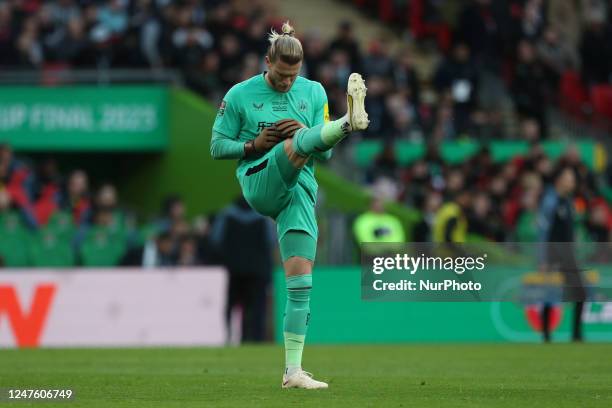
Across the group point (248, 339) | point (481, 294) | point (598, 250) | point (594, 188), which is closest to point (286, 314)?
point (481, 294)

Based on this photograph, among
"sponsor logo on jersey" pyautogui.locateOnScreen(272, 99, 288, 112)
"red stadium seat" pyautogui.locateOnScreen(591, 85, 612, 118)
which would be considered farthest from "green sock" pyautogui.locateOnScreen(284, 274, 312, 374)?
"red stadium seat" pyautogui.locateOnScreen(591, 85, 612, 118)

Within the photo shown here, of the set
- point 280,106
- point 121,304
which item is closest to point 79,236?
point 121,304

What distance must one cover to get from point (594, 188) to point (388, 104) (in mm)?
3740

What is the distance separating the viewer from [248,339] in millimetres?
19812

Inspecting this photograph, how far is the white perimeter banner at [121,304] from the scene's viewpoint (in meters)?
19.5

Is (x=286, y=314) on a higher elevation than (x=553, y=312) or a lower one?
higher

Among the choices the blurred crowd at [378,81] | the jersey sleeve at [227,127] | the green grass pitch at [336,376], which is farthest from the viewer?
the blurred crowd at [378,81]

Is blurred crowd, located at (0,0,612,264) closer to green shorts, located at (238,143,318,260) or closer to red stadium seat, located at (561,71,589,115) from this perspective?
red stadium seat, located at (561,71,589,115)

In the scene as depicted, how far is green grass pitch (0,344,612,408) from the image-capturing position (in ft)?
30.8

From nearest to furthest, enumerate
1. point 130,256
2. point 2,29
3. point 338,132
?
point 338,132 → point 130,256 → point 2,29

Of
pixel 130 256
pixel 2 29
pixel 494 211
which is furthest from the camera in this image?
pixel 2 29

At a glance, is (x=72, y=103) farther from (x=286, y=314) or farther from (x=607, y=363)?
(x=286, y=314)

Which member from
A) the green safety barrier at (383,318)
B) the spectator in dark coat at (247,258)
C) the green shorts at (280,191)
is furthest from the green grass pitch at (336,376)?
the green safety barrier at (383,318)

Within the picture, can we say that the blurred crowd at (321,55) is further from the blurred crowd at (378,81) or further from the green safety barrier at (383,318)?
the green safety barrier at (383,318)
